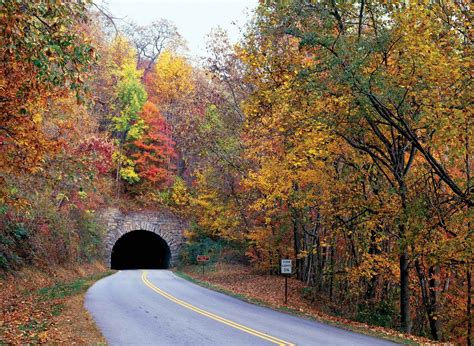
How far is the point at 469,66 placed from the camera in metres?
9.62

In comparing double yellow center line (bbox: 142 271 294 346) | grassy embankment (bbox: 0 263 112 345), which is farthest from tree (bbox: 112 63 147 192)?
double yellow center line (bbox: 142 271 294 346)

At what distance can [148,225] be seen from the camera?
3619 centimetres

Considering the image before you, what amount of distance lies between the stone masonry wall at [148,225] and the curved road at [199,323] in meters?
19.6

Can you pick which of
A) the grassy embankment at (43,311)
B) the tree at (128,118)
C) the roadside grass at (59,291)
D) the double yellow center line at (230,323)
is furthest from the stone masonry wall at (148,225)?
the double yellow center line at (230,323)

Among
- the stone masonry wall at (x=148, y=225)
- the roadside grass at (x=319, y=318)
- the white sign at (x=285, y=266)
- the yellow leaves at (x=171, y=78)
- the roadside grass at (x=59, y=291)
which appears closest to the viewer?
the roadside grass at (x=319, y=318)

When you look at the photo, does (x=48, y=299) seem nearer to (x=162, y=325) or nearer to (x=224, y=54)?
(x=162, y=325)

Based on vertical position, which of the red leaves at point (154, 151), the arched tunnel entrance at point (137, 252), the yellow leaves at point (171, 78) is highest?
the yellow leaves at point (171, 78)

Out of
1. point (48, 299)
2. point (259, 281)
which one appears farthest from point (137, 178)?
point (48, 299)

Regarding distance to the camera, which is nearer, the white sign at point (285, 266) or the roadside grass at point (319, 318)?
the roadside grass at point (319, 318)

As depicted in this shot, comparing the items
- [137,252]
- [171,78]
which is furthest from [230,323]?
[137,252]

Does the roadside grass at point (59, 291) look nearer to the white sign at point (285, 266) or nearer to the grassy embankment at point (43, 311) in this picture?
the grassy embankment at point (43, 311)

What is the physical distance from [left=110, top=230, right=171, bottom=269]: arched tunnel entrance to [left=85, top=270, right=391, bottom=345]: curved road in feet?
95.3

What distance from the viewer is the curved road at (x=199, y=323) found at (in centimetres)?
897

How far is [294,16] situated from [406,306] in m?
9.20
